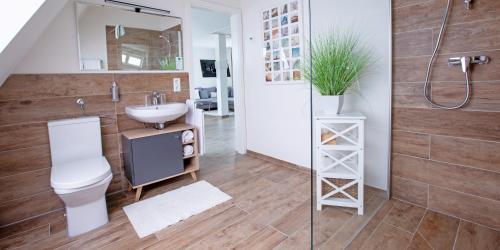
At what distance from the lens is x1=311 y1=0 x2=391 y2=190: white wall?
2.01m

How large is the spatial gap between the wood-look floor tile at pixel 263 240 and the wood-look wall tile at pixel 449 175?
111 cm

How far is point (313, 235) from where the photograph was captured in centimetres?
158

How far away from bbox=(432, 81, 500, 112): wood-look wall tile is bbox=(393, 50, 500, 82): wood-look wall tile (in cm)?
3

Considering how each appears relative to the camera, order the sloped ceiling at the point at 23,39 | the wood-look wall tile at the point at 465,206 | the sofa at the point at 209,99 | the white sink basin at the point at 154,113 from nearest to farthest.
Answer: the sloped ceiling at the point at 23,39 → the wood-look wall tile at the point at 465,206 → the white sink basin at the point at 154,113 → the sofa at the point at 209,99

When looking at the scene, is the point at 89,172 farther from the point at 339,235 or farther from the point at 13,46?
the point at 339,235

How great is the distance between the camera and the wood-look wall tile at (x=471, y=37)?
155cm

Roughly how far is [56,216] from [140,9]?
195 cm

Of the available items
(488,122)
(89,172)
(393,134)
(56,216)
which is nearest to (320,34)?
(393,134)

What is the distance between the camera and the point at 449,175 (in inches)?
71.3

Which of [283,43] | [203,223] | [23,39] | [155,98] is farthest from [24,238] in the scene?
[283,43]

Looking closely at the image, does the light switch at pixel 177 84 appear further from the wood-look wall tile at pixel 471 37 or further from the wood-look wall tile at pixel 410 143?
the wood-look wall tile at pixel 471 37

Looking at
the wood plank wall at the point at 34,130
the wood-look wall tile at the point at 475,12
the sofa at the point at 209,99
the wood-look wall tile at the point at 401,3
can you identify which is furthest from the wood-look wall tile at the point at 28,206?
the sofa at the point at 209,99

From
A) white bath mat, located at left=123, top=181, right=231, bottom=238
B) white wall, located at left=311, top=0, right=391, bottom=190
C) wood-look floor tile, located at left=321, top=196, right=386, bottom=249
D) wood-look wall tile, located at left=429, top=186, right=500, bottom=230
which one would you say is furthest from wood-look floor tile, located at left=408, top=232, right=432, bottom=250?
white bath mat, located at left=123, top=181, right=231, bottom=238

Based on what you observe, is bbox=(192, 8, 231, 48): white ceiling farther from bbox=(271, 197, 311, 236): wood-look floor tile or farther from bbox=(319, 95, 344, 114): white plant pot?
bbox=(271, 197, 311, 236): wood-look floor tile
